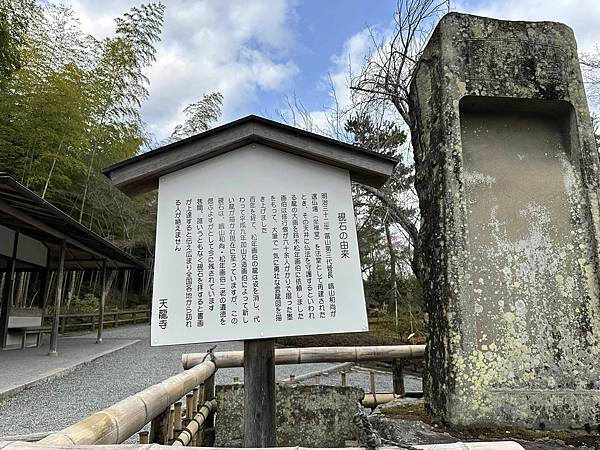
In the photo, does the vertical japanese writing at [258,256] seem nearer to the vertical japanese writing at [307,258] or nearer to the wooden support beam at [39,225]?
the vertical japanese writing at [307,258]

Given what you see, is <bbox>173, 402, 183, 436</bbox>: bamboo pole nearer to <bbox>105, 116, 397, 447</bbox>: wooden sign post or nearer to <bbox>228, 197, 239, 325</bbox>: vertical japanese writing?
<bbox>105, 116, 397, 447</bbox>: wooden sign post

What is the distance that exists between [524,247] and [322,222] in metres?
1.21

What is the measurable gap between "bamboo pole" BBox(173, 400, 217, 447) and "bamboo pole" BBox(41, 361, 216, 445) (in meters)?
0.30

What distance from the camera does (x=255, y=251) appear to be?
1930 millimetres

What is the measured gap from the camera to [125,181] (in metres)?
2.00

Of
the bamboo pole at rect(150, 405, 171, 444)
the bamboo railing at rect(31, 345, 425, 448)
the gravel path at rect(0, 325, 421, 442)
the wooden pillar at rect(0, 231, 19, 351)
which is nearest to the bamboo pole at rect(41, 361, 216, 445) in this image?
the bamboo railing at rect(31, 345, 425, 448)

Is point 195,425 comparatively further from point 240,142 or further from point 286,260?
Answer: point 240,142

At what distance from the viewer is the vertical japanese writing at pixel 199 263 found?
6.06ft

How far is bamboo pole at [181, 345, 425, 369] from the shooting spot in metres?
3.64

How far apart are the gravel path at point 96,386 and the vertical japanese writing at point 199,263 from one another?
3.45m

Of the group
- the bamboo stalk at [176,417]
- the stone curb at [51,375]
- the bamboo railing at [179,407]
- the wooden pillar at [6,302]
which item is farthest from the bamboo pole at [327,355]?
the wooden pillar at [6,302]

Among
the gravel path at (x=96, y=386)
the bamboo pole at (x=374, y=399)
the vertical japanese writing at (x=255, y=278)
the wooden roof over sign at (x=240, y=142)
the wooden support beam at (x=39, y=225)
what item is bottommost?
the gravel path at (x=96, y=386)

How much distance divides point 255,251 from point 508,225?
1468 mm

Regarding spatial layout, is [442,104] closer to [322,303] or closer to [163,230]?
[322,303]
